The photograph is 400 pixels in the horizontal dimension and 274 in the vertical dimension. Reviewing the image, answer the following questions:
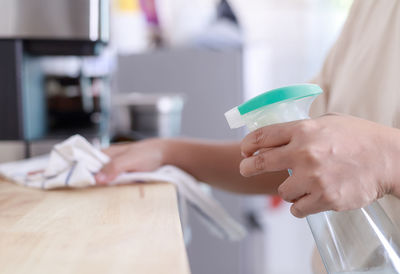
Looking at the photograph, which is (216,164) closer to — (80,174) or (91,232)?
(80,174)

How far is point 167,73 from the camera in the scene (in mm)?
1894

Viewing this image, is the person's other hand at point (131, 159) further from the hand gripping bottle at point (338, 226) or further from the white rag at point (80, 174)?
the hand gripping bottle at point (338, 226)

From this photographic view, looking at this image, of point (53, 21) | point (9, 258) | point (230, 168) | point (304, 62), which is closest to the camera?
point (9, 258)

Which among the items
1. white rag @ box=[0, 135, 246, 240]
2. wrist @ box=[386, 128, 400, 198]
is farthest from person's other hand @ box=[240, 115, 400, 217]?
white rag @ box=[0, 135, 246, 240]

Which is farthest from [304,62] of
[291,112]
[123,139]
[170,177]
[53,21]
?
[291,112]

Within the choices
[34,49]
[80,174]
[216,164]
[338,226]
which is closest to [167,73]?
[34,49]

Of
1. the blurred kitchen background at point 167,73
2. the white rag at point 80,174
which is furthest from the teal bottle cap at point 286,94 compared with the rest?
the blurred kitchen background at point 167,73

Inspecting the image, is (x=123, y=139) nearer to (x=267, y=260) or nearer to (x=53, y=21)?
(x=53, y=21)

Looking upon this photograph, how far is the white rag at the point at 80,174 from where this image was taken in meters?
0.68

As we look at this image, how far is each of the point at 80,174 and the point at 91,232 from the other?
0.79 feet

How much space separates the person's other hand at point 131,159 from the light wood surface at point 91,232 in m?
0.05

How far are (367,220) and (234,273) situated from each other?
1.43 meters

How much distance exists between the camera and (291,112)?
48 centimetres

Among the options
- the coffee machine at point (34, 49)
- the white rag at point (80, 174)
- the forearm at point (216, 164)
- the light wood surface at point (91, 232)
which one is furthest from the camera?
the coffee machine at point (34, 49)
